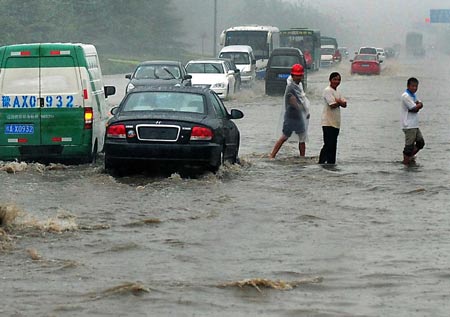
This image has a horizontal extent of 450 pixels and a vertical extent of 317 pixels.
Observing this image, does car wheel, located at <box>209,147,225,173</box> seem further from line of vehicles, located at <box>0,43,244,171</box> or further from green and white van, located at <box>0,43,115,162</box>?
green and white van, located at <box>0,43,115,162</box>

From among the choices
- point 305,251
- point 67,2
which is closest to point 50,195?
point 305,251

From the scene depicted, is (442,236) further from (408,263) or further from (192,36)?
(192,36)

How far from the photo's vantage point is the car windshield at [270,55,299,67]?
140ft

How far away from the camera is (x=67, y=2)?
271 ft

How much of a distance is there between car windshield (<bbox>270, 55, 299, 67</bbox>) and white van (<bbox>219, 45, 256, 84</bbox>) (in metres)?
4.10

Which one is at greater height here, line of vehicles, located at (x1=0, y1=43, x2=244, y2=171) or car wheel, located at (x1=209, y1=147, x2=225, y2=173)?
line of vehicles, located at (x1=0, y1=43, x2=244, y2=171)

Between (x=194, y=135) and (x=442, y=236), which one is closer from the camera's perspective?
(x=442, y=236)

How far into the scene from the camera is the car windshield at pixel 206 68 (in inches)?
1526

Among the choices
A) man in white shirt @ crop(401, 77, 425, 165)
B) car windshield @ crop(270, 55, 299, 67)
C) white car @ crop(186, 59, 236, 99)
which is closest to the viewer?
man in white shirt @ crop(401, 77, 425, 165)

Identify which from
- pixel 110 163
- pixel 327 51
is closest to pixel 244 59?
pixel 110 163

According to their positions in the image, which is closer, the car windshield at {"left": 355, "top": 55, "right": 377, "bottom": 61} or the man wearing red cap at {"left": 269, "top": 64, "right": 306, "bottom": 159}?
the man wearing red cap at {"left": 269, "top": 64, "right": 306, "bottom": 159}

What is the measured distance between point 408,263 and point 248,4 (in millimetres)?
137165

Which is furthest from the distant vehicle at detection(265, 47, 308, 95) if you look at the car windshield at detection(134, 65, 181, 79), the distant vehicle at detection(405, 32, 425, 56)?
the distant vehicle at detection(405, 32, 425, 56)

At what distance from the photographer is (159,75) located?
33188 millimetres
